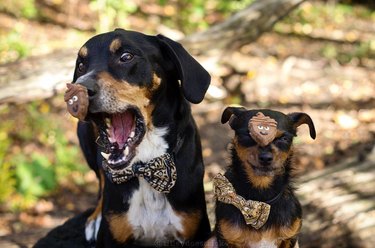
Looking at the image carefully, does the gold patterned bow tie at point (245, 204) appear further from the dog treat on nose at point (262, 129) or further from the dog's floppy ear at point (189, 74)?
the dog's floppy ear at point (189, 74)

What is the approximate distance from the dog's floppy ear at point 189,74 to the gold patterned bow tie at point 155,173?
1.42 feet

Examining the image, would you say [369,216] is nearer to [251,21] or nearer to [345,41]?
[251,21]

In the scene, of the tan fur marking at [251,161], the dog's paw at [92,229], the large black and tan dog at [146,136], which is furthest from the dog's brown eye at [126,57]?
the dog's paw at [92,229]

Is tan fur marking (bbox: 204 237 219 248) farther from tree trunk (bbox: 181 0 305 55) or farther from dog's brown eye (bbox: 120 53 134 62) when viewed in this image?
tree trunk (bbox: 181 0 305 55)

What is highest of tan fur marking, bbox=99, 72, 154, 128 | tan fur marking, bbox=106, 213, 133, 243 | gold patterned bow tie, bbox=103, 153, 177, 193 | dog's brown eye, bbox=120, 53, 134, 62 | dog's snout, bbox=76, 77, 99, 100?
dog's brown eye, bbox=120, 53, 134, 62

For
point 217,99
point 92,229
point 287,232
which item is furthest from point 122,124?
point 217,99

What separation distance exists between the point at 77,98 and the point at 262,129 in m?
0.98

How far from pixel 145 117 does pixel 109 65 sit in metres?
0.36

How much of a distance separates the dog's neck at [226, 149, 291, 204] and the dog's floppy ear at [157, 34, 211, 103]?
0.44 m

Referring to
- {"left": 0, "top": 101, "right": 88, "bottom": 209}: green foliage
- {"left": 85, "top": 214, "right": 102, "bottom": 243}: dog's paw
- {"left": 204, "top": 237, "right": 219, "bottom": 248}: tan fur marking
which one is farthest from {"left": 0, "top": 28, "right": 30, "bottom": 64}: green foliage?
{"left": 204, "top": 237, "right": 219, "bottom": 248}: tan fur marking

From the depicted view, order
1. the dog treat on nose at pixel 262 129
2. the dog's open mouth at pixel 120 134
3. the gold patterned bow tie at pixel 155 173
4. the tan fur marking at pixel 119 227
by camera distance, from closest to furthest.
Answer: the dog treat on nose at pixel 262 129 → the dog's open mouth at pixel 120 134 → the gold patterned bow tie at pixel 155 173 → the tan fur marking at pixel 119 227

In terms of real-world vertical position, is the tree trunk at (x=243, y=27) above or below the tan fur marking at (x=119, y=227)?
above

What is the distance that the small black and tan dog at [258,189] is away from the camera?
328 cm

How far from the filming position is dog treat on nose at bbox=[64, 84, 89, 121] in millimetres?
3186
